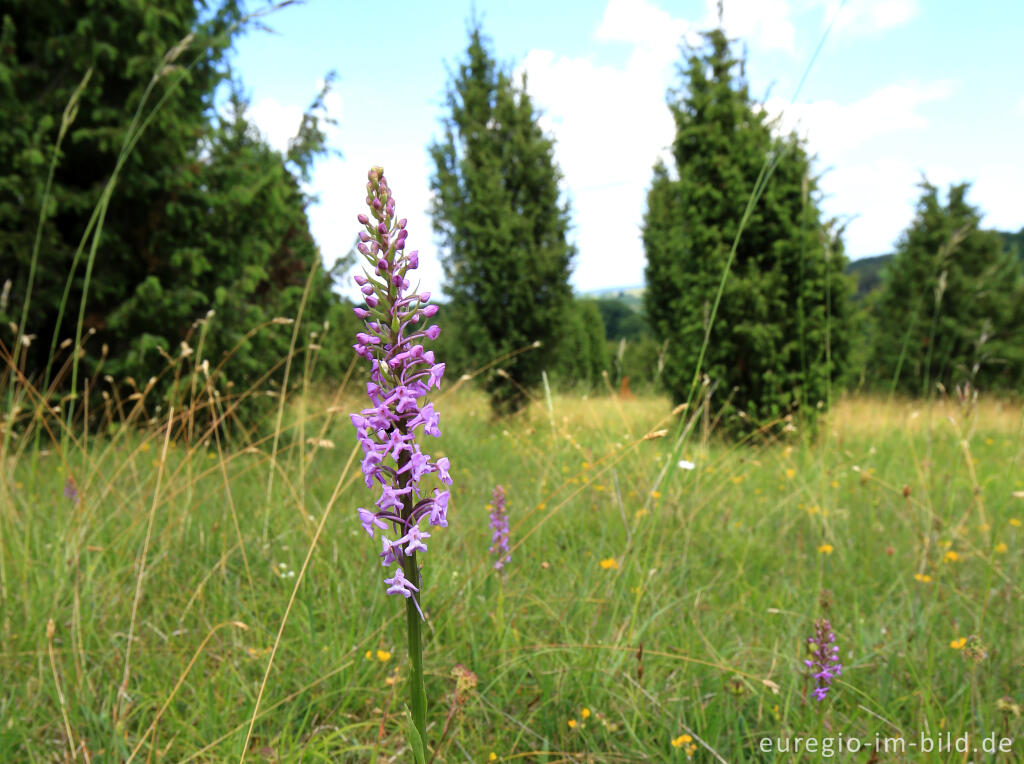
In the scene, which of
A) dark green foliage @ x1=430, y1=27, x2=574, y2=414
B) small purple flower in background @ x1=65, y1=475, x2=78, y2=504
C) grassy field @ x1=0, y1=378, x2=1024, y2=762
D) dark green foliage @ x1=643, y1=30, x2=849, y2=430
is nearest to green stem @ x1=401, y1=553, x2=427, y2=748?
grassy field @ x1=0, y1=378, x2=1024, y2=762

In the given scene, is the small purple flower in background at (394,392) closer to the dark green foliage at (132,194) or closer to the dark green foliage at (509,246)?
the dark green foliage at (132,194)

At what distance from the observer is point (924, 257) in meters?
15.5

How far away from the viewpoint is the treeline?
5535 millimetres

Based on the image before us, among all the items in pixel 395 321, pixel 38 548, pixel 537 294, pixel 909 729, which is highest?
pixel 537 294

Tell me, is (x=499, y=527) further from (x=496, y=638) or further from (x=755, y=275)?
(x=755, y=275)

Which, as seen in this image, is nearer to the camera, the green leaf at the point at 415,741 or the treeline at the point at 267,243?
the green leaf at the point at 415,741

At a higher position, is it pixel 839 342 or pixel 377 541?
pixel 839 342

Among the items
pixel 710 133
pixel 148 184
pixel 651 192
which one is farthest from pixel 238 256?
pixel 651 192

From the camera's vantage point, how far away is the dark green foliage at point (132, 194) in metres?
5.63

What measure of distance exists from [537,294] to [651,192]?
→ 32.7 ft

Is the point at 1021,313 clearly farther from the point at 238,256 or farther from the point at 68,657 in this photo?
the point at 68,657

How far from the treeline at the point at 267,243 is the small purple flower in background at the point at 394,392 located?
209 centimetres

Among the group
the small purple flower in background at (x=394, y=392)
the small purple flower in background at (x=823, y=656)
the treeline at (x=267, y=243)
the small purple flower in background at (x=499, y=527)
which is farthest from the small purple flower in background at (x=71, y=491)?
the small purple flower in background at (x=823, y=656)

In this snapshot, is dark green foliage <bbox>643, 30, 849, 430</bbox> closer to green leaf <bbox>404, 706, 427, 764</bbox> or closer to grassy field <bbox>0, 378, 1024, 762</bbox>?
grassy field <bbox>0, 378, 1024, 762</bbox>
